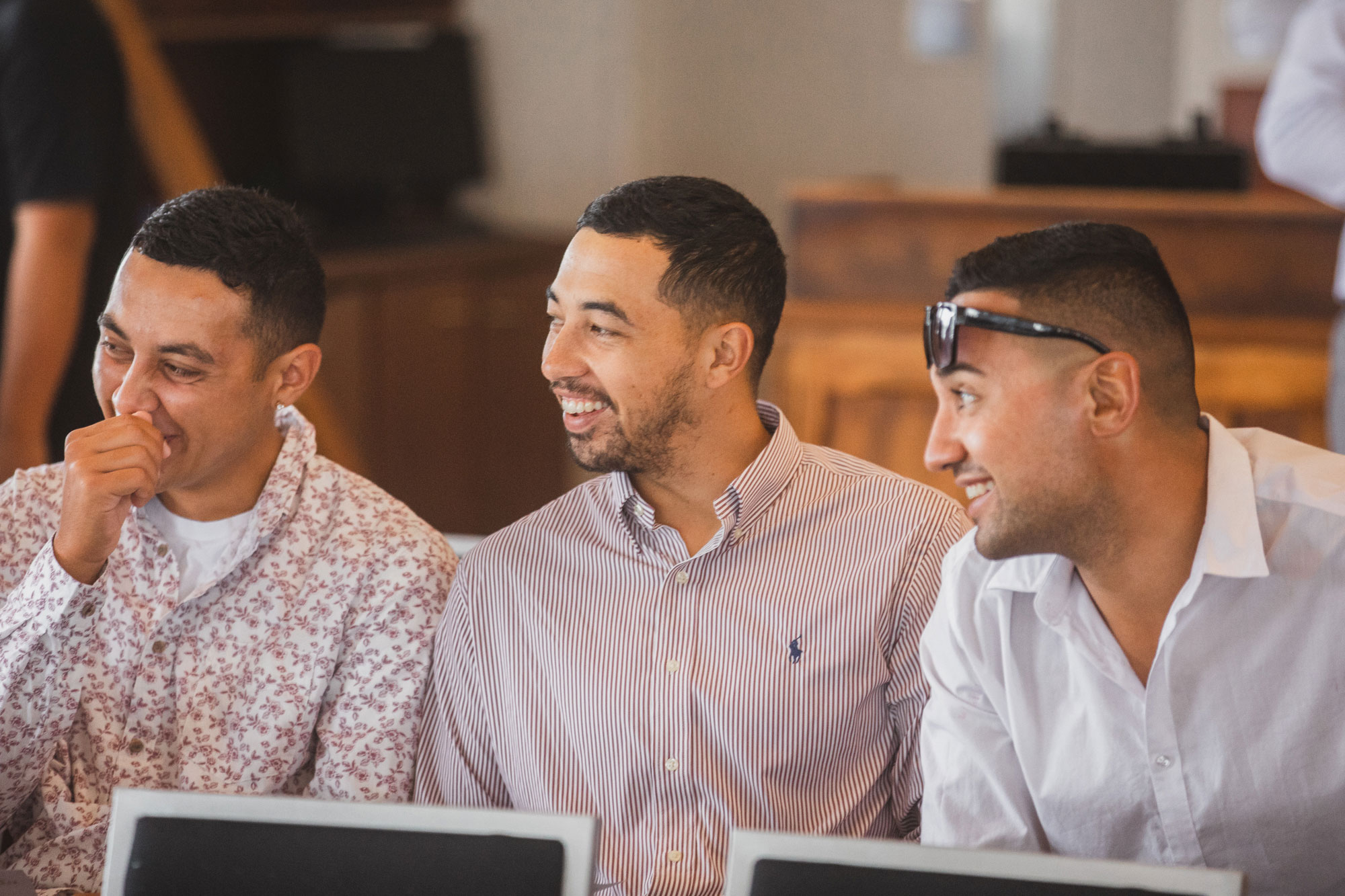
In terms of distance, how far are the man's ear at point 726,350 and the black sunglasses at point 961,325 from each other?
0.86 feet

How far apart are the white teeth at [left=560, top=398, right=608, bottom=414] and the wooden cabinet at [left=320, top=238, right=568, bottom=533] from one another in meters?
2.56

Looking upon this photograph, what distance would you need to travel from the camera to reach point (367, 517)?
1625 mm

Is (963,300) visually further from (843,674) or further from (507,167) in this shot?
(507,167)

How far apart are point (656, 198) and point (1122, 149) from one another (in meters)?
1.77

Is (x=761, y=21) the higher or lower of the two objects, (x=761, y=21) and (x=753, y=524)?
the higher

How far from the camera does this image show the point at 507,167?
4.97 m

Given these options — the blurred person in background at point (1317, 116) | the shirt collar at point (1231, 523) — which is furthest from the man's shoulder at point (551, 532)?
the blurred person in background at point (1317, 116)

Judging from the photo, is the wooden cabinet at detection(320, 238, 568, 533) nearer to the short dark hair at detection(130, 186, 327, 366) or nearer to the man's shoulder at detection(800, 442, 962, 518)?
the short dark hair at detection(130, 186, 327, 366)

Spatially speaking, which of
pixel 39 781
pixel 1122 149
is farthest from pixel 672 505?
pixel 1122 149

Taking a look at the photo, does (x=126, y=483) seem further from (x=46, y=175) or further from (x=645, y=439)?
(x=46, y=175)

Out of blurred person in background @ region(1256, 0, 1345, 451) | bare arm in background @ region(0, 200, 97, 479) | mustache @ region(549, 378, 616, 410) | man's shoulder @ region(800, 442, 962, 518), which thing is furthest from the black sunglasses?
bare arm in background @ region(0, 200, 97, 479)

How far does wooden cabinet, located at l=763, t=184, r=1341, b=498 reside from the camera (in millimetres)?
2869

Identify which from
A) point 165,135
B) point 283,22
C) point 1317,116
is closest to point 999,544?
point 1317,116

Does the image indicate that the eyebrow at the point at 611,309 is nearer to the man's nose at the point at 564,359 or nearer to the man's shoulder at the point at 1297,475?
the man's nose at the point at 564,359
